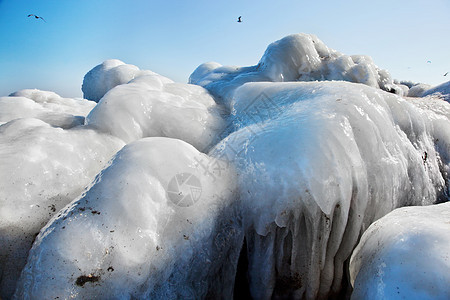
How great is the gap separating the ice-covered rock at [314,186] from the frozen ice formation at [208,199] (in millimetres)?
11

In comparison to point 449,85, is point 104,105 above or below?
above

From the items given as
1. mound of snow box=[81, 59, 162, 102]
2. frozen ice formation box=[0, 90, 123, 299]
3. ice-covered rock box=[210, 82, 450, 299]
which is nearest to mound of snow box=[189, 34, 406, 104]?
ice-covered rock box=[210, 82, 450, 299]

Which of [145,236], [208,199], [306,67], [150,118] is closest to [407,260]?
[208,199]

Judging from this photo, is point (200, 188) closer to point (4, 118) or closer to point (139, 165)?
point (139, 165)

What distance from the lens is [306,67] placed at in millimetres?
5766

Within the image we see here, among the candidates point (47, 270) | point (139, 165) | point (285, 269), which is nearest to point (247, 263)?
point (285, 269)

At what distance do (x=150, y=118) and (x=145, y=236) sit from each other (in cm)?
164

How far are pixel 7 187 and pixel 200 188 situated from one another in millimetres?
1460

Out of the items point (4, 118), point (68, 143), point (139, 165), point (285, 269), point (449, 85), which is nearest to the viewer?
point (139, 165)

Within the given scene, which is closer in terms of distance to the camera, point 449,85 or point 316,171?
point 316,171

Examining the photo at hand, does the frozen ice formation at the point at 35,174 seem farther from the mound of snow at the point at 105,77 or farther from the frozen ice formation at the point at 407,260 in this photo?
the mound of snow at the point at 105,77

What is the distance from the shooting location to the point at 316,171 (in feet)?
6.63

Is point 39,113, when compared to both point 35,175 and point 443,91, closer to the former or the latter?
point 35,175

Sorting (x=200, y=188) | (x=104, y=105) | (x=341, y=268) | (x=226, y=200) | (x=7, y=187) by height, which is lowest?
(x=341, y=268)
